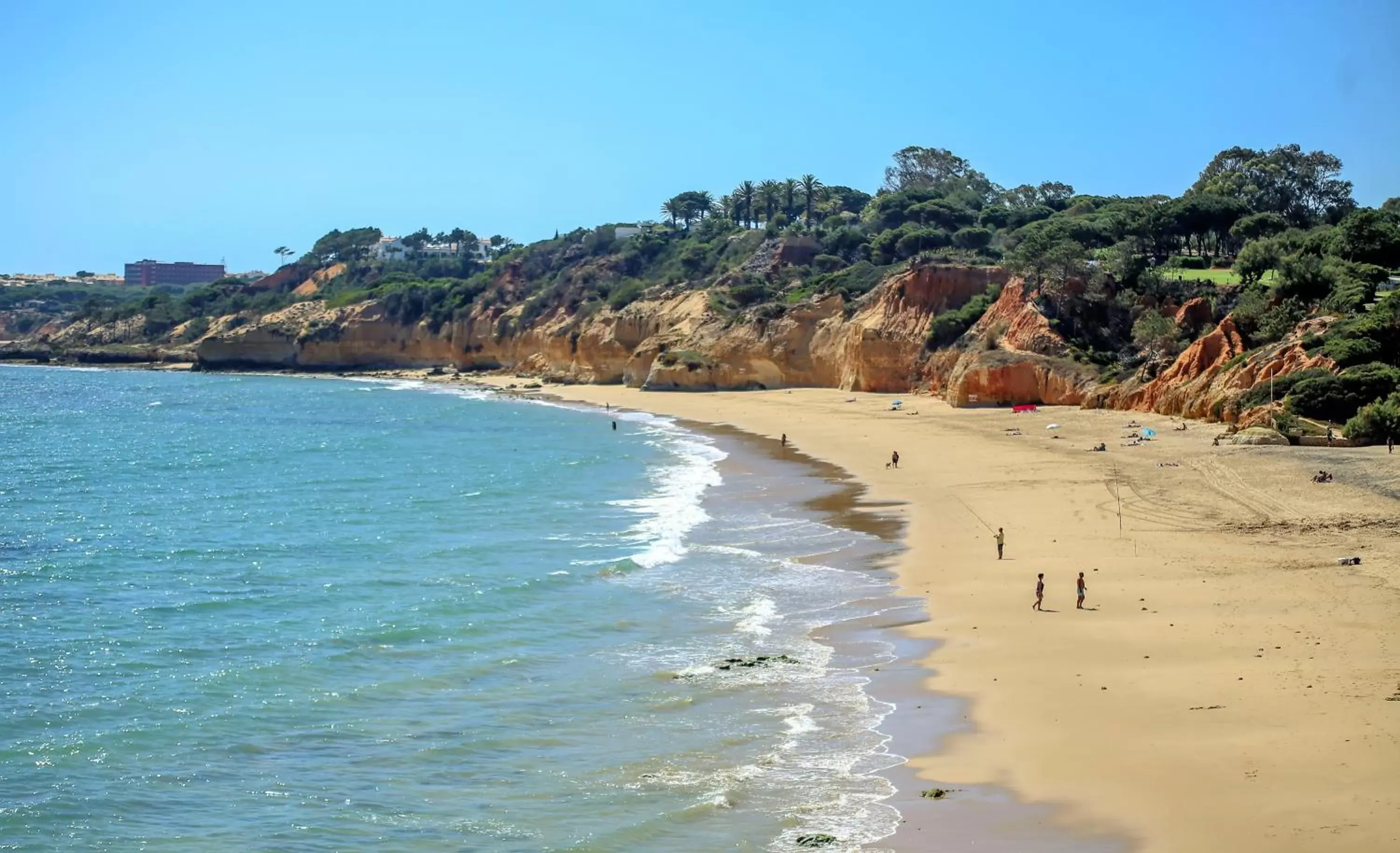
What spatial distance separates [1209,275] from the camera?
58.3 meters

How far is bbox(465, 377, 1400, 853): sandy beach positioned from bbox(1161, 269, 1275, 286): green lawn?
22228 millimetres

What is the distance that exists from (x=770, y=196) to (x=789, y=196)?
225 cm

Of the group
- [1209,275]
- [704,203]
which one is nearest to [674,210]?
[704,203]

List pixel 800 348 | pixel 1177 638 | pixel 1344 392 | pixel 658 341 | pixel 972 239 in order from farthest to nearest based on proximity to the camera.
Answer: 1. pixel 972 239
2. pixel 658 341
3. pixel 800 348
4. pixel 1344 392
5. pixel 1177 638

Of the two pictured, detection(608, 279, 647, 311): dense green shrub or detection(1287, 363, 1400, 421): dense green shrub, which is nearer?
detection(1287, 363, 1400, 421): dense green shrub

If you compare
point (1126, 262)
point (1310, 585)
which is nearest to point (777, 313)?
point (1126, 262)

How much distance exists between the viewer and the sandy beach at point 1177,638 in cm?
1151

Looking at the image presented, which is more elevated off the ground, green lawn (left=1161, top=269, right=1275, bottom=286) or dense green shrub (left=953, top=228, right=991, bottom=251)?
dense green shrub (left=953, top=228, right=991, bottom=251)

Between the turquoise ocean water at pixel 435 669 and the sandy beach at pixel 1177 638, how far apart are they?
5.68 feet

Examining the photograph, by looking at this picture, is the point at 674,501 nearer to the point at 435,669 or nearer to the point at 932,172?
the point at 435,669

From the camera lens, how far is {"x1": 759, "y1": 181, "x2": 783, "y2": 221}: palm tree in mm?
115625

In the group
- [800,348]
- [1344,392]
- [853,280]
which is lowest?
[1344,392]

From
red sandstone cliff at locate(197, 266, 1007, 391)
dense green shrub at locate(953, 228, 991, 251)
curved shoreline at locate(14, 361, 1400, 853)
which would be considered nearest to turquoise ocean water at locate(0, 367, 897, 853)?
curved shoreline at locate(14, 361, 1400, 853)

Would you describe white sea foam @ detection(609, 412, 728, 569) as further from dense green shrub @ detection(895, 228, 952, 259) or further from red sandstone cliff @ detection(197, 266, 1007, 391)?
dense green shrub @ detection(895, 228, 952, 259)
